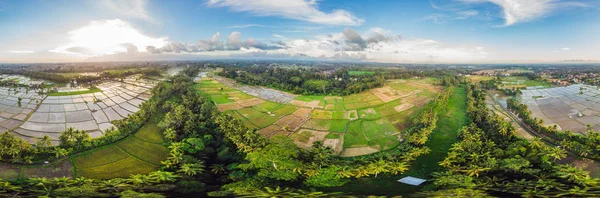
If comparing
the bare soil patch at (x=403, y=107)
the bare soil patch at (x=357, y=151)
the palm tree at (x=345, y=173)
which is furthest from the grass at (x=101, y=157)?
the bare soil patch at (x=403, y=107)

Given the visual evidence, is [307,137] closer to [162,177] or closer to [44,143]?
[162,177]

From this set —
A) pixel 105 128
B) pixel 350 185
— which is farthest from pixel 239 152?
pixel 105 128

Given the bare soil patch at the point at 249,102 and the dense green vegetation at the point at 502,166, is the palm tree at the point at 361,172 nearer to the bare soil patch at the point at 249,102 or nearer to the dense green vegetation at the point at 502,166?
the dense green vegetation at the point at 502,166

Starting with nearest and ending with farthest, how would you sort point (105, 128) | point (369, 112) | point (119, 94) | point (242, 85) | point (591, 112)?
1. point (105, 128)
2. point (591, 112)
3. point (119, 94)
4. point (369, 112)
5. point (242, 85)

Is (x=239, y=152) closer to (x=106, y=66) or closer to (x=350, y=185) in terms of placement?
(x=350, y=185)

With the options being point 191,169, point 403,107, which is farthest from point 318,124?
point 403,107

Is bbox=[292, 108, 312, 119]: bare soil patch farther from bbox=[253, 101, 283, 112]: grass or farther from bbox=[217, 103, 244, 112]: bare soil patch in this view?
bbox=[217, 103, 244, 112]: bare soil patch

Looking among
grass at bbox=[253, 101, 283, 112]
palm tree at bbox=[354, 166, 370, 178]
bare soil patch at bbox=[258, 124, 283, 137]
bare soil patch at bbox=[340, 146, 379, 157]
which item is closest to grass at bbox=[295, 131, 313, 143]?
bare soil patch at bbox=[258, 124, 283, 137]

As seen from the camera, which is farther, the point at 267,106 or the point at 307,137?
the point at 267,106
